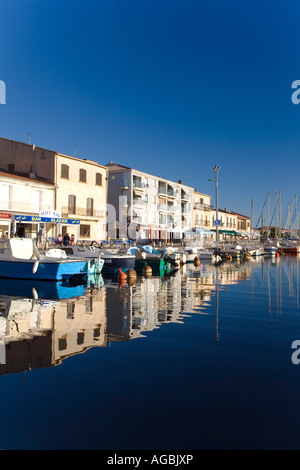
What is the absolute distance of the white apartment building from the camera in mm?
49469

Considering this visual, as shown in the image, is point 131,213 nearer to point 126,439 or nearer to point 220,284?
point 220,284

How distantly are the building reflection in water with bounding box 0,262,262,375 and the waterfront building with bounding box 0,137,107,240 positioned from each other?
19.5 meters

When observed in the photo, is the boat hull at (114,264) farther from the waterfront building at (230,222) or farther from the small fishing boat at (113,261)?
the waterfront building at (230,222)

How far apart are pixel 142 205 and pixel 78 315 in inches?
1696

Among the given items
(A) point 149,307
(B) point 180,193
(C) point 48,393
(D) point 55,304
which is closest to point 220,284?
(A) point 149,307

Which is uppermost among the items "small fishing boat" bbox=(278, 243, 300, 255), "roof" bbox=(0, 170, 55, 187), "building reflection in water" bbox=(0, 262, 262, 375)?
"roof" bbox=(0, 170, 55, 187)

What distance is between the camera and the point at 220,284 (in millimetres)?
18297

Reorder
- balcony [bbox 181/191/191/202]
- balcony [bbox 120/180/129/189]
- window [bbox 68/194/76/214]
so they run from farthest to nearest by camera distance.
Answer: balcony [bbox 181/191/191/202]
balcony [bbox 120/180/129/189]
window [bbox 68/194/76/214]

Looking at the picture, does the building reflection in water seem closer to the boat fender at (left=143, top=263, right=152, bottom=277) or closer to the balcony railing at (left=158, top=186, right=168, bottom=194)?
the boat fender at (left=143, top=263, right=152, bottom=277)

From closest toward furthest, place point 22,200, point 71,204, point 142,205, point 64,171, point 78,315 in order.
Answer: point 78,315 → point 22,200 → point 64,171 → point 71,204 → point 142,205

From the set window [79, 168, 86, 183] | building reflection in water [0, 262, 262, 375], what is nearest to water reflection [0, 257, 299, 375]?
building reflection in water [0, 262, 262, 375]

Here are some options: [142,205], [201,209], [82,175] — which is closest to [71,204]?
[82,175]

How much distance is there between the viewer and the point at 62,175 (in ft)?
120

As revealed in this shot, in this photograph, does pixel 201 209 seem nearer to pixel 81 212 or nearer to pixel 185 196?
pixel 185 196
